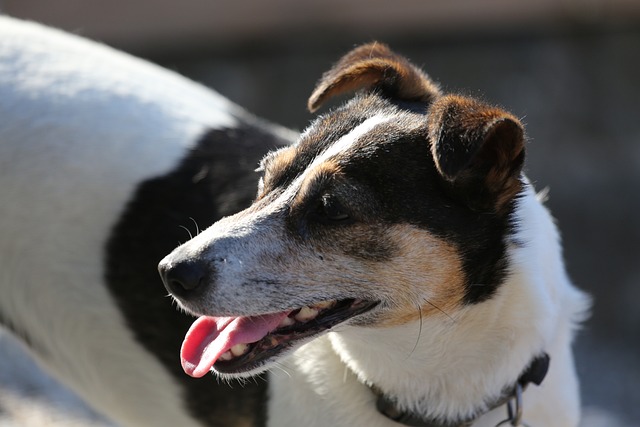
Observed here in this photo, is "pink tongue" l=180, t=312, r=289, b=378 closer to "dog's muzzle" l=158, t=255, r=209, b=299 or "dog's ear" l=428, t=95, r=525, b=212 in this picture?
"dog's muzzle" l=158, t=255, r=209, b=299

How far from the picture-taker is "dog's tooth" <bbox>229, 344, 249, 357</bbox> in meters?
2.47

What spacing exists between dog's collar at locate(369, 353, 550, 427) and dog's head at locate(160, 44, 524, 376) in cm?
29

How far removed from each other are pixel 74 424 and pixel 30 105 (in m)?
1.81

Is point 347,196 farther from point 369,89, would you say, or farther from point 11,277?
point 11,277

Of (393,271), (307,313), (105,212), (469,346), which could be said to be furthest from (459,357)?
(105,212)

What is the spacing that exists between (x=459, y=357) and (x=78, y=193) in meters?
1.40

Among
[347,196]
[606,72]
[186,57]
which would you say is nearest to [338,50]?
[186,57]

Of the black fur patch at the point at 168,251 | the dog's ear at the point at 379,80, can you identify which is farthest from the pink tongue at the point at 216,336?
the dog's ear at the point at 379,80

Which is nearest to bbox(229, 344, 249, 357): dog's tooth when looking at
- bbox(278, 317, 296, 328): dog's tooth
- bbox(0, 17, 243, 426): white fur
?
bbox(278, 317, 296, 328): dog's tooth

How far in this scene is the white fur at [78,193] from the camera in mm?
3137

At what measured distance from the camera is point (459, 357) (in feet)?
8.70

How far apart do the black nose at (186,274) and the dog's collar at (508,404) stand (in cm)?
70

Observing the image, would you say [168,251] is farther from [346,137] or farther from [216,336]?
[346,137]

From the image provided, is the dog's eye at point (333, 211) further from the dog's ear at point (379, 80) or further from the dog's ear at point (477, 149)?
the dog's ear at point (379, 80)
